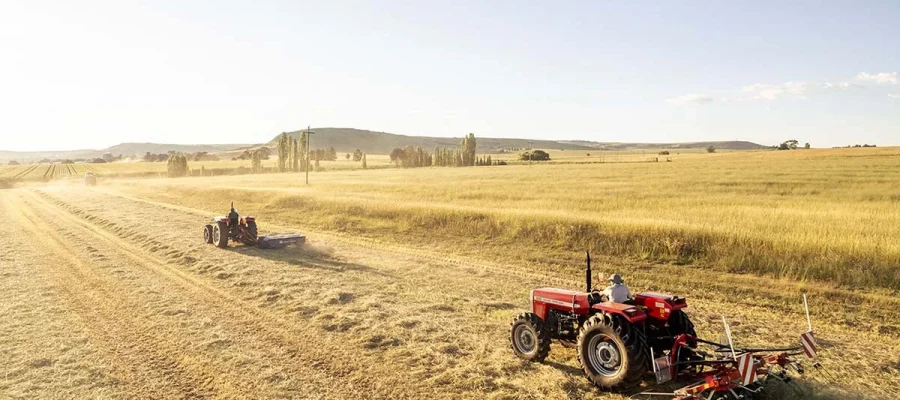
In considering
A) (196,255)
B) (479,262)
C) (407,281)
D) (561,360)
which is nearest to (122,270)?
(196,255)

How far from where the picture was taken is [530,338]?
27.5ft

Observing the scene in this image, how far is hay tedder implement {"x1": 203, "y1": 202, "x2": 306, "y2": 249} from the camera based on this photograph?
18.8 metres

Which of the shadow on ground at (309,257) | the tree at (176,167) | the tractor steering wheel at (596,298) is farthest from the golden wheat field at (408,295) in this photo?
the tree at (176,167)

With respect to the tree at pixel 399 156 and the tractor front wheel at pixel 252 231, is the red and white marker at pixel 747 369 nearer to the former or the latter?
the tractor front wheel at pixel 252 231

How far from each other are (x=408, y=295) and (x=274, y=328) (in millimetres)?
3299

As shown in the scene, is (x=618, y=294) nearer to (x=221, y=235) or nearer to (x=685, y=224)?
(x=685, y=224)

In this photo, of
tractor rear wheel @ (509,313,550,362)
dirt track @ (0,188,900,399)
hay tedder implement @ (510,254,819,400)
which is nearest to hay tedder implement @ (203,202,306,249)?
dirt track @ (0,188,900,399)

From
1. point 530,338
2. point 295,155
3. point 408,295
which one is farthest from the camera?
point 295,155

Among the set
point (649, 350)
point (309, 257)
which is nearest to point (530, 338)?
point (649, 350)

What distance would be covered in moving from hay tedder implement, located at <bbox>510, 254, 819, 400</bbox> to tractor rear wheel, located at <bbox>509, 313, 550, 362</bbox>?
0.05ft

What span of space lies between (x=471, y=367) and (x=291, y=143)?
10791 centimetres

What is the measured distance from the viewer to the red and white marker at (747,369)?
5793 millimetres

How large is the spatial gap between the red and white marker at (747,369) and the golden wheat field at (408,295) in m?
1.90

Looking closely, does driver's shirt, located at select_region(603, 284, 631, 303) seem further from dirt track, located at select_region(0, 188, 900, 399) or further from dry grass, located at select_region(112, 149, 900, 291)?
dry grass, located at select_region(112, 149, 900, 291)
